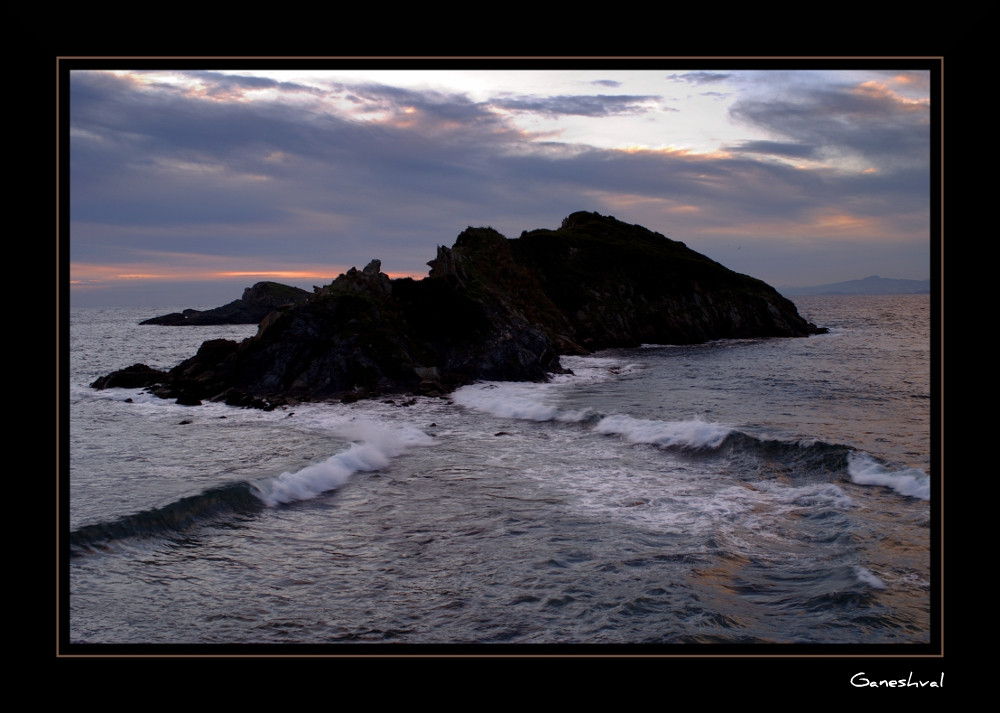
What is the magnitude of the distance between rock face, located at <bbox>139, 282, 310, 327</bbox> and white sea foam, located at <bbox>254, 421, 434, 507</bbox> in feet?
388

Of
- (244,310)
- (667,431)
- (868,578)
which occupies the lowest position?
(868,578)

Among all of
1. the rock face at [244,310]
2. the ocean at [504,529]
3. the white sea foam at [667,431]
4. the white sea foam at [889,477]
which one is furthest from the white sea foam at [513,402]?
the rock face at [244,310]

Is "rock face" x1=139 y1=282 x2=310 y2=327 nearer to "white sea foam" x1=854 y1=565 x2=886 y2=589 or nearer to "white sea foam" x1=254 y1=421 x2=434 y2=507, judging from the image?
"white sea foam" x1=254 y1=421 x2=434 y2=507

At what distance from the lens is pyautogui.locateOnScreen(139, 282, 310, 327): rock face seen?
469 feet

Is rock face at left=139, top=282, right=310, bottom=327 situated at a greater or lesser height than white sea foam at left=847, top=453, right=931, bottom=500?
greater

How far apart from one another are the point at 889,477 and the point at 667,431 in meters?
8.23

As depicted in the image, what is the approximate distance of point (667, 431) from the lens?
24.0m

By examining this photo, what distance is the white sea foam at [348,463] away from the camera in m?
15.6

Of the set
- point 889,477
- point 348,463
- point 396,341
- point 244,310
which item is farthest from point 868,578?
point 244,310

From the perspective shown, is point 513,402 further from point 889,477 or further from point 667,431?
point 889,477
